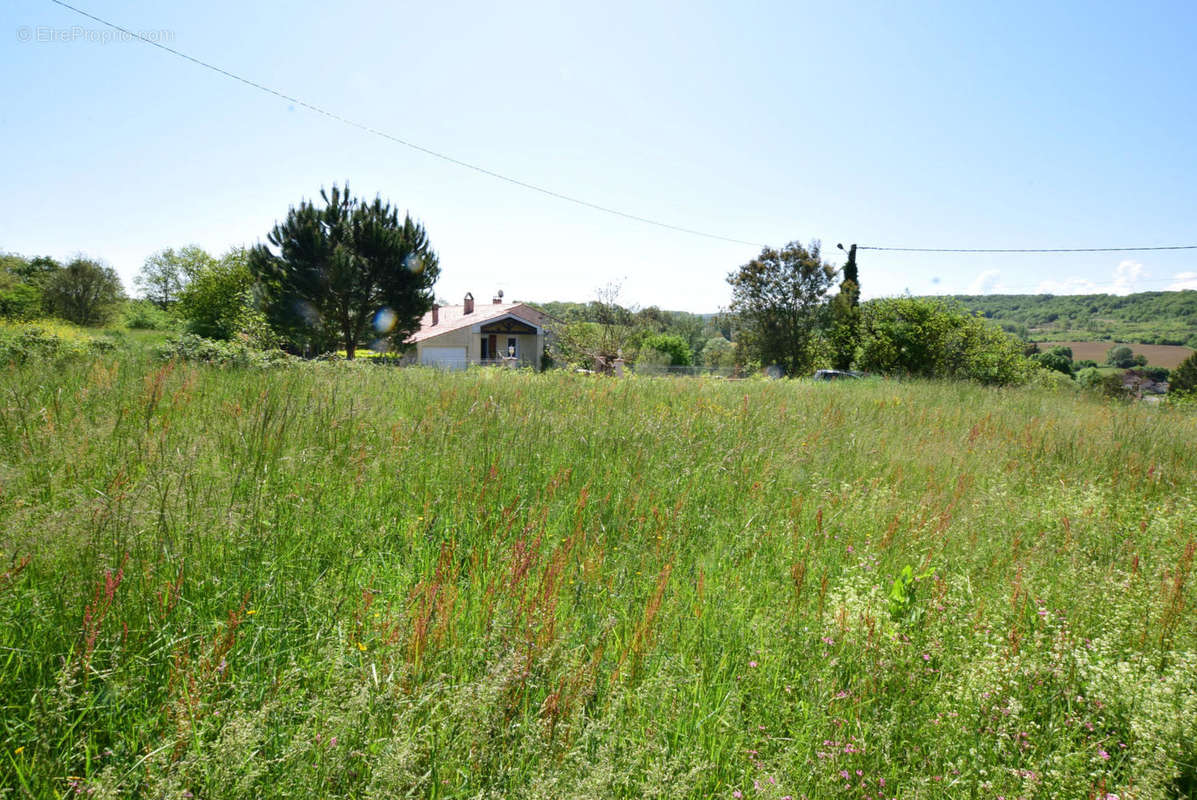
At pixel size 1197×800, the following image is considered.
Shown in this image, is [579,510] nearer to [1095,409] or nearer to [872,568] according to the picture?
[872,568]

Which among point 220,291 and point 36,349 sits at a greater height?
point 220,291

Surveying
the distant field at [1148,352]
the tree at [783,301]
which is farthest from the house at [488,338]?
the distant field at [1148,352]

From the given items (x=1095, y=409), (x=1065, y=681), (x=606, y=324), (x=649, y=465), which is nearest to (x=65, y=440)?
(x=649, y=465)

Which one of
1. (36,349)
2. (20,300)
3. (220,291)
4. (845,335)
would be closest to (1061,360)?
(845,335)

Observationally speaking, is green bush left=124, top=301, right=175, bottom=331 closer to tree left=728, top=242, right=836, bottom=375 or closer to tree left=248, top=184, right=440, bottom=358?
tree left=248, top=184, right=440, bottom=358

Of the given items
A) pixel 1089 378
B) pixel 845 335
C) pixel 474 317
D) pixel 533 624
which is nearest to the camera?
pixel 533 624

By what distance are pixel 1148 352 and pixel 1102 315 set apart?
42.1 meters

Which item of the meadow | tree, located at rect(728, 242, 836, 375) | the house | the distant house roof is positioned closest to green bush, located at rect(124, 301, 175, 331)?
the distant house roof

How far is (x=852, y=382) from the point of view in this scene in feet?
42.5

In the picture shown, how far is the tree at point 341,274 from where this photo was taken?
101 feet

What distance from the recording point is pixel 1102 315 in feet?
306

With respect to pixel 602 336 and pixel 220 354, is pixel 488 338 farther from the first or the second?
pixel 220 354

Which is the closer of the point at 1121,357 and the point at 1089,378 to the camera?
the point at 1089,378

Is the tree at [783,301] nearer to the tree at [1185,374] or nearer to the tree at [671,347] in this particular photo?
the tree at [671,347]
